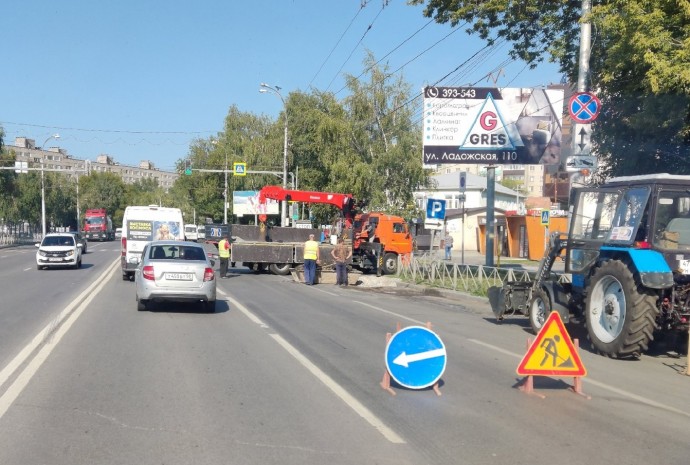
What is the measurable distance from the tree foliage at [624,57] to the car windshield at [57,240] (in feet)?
65.8

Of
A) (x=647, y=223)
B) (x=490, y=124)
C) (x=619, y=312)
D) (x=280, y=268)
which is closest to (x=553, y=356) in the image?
(x=619, y=312)

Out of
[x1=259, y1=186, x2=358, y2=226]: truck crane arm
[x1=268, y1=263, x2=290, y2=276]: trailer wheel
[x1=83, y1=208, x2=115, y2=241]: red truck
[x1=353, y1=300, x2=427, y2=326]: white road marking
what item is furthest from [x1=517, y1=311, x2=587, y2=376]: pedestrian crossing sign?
[x1=83, y1=208, x2=115, y2=241]: red truck

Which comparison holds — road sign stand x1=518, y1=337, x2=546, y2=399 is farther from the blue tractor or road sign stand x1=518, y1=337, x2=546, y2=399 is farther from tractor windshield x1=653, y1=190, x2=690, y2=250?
tractor windshield x1=653, y1=190, x2=690, y2=250

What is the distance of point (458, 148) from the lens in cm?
2948

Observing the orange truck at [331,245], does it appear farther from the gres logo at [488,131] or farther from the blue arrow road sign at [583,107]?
the blue arrow road sign at [583,107]

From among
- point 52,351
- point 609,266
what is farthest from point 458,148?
point 52,351

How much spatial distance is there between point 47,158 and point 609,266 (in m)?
178

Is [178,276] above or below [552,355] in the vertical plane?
above

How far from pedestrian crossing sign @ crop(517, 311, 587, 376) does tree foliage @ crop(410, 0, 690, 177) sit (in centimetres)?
798

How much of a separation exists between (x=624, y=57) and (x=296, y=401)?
11952mm

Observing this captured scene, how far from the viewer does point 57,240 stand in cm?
3325

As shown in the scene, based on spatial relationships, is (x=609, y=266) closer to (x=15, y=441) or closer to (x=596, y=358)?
(x=596, y=358)

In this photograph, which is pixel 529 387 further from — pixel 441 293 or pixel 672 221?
pixel 441 293

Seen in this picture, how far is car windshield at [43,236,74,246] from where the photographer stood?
32781 mm
